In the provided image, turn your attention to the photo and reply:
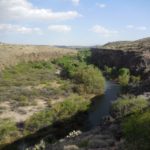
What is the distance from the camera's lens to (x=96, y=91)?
6831 cm

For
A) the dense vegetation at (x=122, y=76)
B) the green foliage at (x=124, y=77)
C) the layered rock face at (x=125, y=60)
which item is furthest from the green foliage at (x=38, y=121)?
the layered rock face at (x=125, y=60)

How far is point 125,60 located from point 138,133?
77243 millimetres

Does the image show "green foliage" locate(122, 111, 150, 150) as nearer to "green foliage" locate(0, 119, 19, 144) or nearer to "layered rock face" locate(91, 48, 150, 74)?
"green foliage" locate(0, 119, 19, 144)

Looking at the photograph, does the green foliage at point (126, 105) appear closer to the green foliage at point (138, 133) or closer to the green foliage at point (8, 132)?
the green foliage at point (8, 132)

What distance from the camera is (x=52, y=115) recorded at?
47.1m

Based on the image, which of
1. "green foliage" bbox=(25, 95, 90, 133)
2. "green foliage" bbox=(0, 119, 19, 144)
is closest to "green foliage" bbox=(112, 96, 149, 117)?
"green foliage" bbox=(25, 95, 90, 133)

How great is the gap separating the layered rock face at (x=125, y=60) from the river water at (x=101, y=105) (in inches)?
338

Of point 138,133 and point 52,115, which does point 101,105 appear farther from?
point 138,133

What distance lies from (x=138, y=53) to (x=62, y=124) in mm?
51062

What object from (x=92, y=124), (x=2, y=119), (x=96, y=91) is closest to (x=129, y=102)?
(x=92, y=124)

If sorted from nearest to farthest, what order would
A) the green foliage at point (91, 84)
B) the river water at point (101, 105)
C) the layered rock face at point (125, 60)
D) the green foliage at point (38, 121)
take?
the green foliage at point (38, 121) < the river water at point (101, 105) < the green foliage at point (91, 84) < the layered rock face at point (125, 60)

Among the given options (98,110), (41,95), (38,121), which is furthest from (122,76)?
(38,121)

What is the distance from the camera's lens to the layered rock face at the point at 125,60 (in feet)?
274

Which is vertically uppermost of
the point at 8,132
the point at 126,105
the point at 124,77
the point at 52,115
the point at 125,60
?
the point at 125,60
